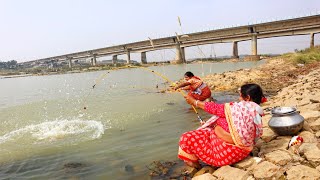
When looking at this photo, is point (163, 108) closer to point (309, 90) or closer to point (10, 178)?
point (309, 90)

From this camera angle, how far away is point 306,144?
489cm

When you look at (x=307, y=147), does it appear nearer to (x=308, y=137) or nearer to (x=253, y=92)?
(x=308, y=137)

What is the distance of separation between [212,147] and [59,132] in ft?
21.6

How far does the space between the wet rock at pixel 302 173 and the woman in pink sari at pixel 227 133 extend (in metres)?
0.77

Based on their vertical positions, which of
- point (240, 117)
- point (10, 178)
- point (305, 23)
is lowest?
point (10, 178)

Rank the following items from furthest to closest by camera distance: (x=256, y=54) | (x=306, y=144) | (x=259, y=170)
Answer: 1. (x=256, y=54)
2. (x=306, y=144)
3. (x=259, y=170)

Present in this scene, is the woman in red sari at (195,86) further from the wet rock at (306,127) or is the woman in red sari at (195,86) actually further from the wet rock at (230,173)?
the wet rock at (230,173)

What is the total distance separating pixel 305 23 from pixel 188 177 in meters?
51.7

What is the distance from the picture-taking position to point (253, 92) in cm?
455

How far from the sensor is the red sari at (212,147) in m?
4.79

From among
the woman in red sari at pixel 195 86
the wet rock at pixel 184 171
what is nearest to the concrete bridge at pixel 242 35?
the woman in red sari at pixel 195 86

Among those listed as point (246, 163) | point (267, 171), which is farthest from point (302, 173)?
point (246, 163)

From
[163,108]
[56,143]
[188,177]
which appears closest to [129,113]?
[163,108]

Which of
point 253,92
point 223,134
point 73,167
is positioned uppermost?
point 253,92
